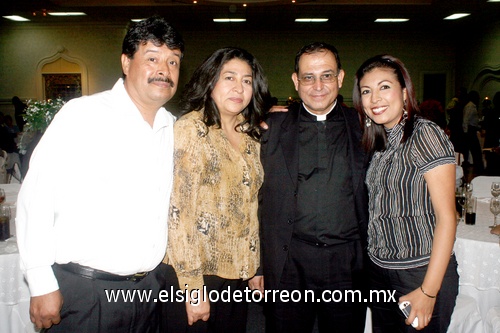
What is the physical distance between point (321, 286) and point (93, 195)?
1.25 metres

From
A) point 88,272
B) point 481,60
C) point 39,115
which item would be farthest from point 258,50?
point 88,272

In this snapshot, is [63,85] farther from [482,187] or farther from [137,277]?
[137,277]

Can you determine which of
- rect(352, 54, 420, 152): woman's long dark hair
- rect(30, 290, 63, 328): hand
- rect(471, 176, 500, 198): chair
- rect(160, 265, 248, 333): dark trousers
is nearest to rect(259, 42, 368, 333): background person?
rect(352, 54, 420, 152): woman's long dark hair

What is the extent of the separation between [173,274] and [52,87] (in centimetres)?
1358

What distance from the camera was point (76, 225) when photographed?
1654mm

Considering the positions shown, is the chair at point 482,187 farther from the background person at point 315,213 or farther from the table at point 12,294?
the table at point 12,294

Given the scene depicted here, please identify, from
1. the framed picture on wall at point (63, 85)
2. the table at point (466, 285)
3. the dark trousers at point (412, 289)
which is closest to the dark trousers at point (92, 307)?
the table at point (466, 285)

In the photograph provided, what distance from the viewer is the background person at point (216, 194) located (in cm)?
182

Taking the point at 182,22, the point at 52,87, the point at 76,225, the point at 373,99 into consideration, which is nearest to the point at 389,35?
the point at 182,22

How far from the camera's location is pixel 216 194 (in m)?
1.91

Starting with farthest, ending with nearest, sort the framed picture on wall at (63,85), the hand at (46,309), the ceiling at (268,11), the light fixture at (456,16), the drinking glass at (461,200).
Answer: the framed picture on wall at (63,85), the light fixture at (456,16), the ceiling at (268,11), the drinking glass at (461,200), the hand at (46,309)

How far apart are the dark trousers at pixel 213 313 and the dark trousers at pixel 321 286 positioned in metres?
0.24

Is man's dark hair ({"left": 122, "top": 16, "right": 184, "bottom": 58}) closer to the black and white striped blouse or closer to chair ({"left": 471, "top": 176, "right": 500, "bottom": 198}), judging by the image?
the black and white striped blouse

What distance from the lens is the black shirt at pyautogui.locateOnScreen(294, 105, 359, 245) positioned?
216 centimetres
